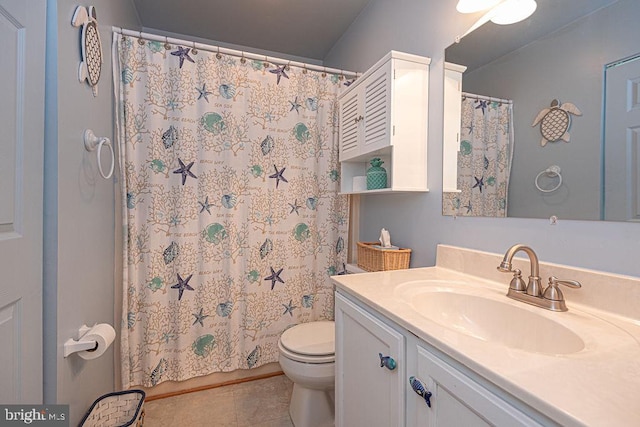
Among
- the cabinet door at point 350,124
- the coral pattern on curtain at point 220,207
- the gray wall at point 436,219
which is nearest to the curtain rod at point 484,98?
the gray wall at point 436,219

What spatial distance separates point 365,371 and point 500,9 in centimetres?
143

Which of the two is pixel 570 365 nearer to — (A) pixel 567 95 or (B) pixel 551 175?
(B) pixel 551 175

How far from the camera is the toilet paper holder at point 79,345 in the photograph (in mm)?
1003

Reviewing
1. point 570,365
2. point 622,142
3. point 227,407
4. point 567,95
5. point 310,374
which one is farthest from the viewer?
point 227,407

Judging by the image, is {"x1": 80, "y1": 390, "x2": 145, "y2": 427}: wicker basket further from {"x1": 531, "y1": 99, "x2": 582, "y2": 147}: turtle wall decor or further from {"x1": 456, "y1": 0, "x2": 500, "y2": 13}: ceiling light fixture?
Result: {"x1": 456, "y1": 0, "x2": 500, "y2": 13}: ceiling light fixture

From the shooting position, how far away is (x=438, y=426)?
637 millimetres

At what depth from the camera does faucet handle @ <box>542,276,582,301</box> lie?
81 cm

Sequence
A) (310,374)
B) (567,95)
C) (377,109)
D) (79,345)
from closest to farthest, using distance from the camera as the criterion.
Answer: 1. (567,95)
2. (79,345)
3. (310,374)
4. (377,109)

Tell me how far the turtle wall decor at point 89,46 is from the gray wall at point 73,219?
0.07 feet

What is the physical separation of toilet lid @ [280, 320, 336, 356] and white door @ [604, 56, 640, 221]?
3.85 feet

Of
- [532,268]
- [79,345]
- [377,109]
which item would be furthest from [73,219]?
[532,268]

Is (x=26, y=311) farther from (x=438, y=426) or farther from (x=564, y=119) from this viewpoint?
(x=564, y=119)

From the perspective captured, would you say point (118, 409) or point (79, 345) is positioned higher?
point (79, 345)

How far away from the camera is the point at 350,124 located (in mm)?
1705
